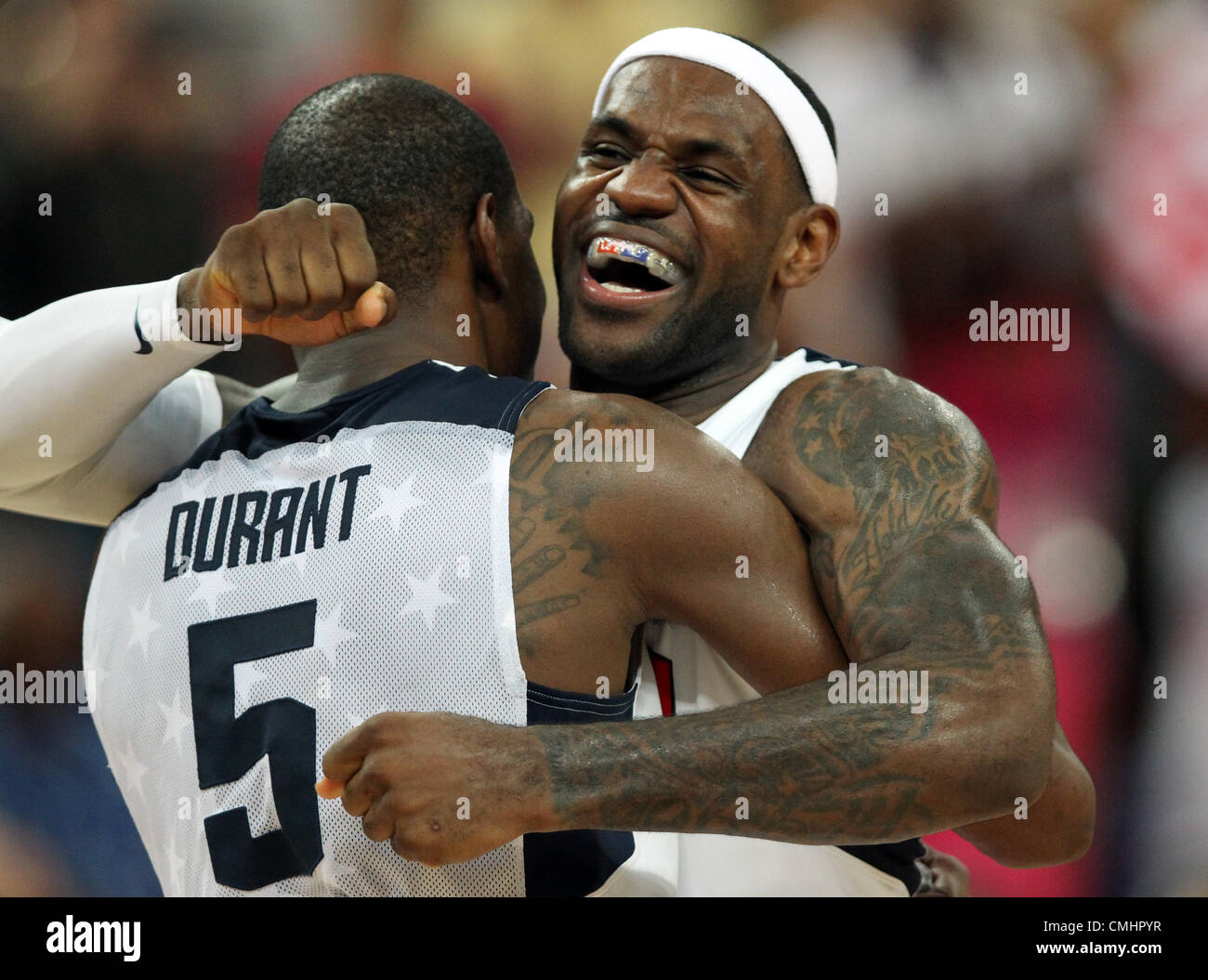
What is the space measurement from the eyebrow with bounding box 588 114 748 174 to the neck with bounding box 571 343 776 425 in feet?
1.27

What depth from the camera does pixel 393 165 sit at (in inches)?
88.7

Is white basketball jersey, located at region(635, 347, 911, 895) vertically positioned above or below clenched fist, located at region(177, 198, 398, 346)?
below

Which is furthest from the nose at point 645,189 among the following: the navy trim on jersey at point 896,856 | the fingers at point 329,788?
the fingers at point 329,788

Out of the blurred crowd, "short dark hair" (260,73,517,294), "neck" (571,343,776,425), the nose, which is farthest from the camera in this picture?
the blurred crowd

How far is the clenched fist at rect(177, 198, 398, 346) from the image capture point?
6.06ft

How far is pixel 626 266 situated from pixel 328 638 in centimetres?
112

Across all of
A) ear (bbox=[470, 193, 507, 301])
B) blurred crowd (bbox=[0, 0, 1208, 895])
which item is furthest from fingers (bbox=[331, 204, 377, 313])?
blurred crowd (bbox=[0, 0, 1208, 895])

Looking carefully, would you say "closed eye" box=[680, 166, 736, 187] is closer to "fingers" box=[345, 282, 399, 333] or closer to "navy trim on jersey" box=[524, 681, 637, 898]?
"fingers" box=[345, 282, 399, 333]

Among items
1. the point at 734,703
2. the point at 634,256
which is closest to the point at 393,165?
the point at 634,256

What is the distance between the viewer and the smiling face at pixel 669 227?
2635mm

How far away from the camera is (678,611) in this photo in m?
1.97

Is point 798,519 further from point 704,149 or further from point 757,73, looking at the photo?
point 757,73

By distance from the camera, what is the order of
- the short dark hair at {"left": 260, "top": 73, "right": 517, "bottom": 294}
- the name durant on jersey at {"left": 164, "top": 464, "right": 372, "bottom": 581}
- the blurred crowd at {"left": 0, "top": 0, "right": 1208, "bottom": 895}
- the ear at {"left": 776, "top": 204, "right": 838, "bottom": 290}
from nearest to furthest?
the name durant on jersey at {"left": 164, "top": 464, "right": 372, "bottom": 581} → the short dark hair at {"left": 260, "top": 73, "right": 517, "bottom": 294} → the ear at {"left": 776, "top": 204, "right": 838, "bottom": 290} → the blurred crowd at {"left": 0, "top": 0, "right": 1208, "bottom": 895}
